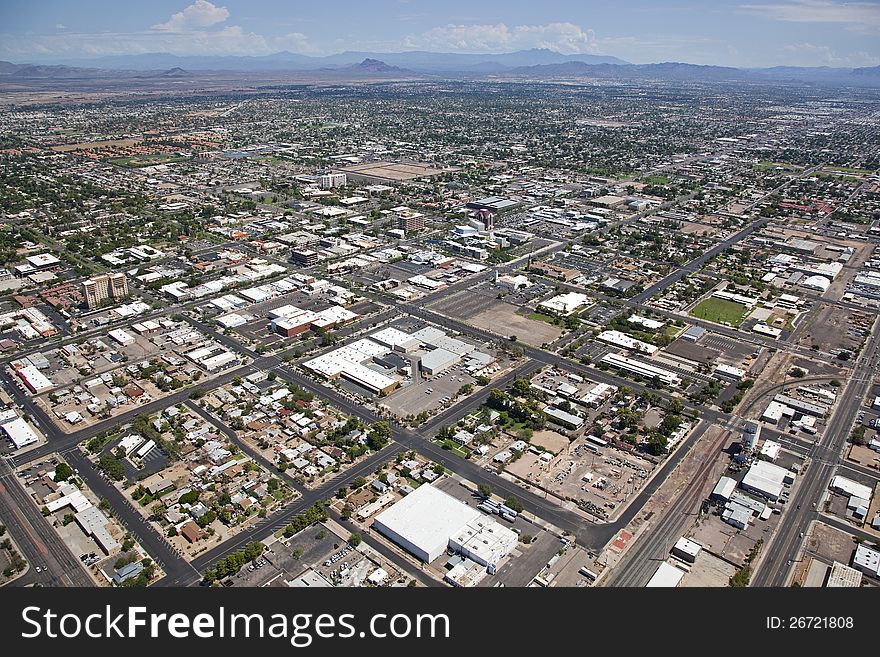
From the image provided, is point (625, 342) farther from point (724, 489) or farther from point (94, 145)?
point (94, 145)

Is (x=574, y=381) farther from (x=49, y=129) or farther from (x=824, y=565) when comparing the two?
(x=49, y=129)

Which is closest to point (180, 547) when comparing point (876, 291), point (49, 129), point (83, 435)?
point (83, 435)

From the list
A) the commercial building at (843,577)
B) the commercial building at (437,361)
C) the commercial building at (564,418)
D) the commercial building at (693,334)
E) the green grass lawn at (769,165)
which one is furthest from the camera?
the green grass lawn at (769,165)

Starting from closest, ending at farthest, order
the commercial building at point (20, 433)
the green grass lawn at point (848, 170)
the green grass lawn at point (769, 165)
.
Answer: the commercial building at point (20, 433)
the green grass lawn at point (848, 170)
the green grass lawn at point (769, 165)

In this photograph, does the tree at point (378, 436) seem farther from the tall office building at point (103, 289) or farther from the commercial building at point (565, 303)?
the tall office building at point (103, 289)

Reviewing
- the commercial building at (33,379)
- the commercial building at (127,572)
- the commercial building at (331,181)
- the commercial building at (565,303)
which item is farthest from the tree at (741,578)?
the commercial building at (331,181)

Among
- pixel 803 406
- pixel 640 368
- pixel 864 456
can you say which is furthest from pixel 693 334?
pixel 864 456

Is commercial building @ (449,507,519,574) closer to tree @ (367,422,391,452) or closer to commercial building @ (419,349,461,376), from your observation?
tree @ (367,422,391,452)
